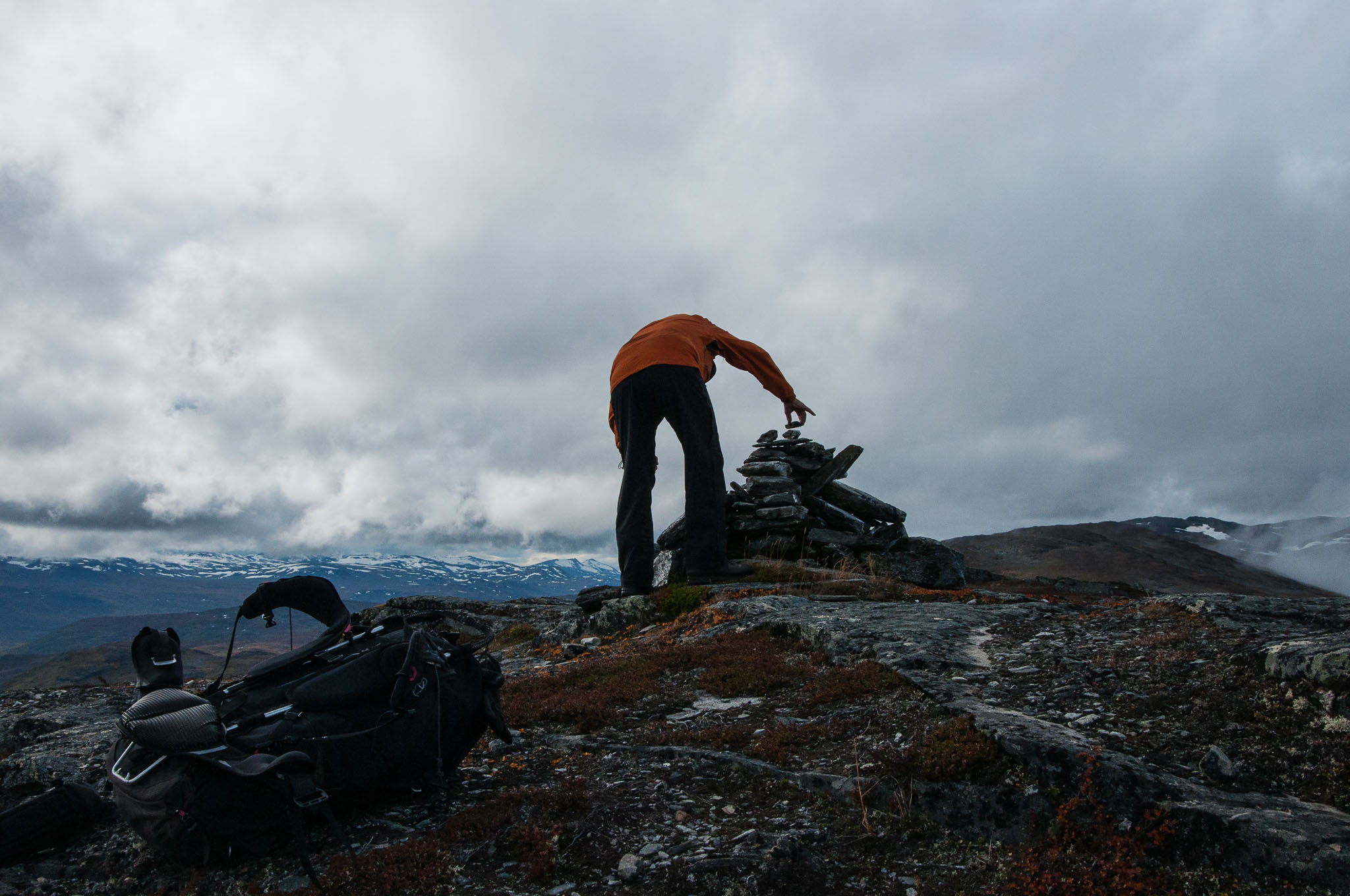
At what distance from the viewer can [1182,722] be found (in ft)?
13.5

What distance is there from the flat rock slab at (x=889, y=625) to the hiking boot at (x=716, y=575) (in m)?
1.83

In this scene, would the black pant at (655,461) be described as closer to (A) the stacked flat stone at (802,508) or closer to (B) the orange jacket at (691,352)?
(B) the orange jacket at (691,352)

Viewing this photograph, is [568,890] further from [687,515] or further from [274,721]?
[687,515]

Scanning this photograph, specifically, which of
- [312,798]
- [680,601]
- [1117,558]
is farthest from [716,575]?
[1117,558]

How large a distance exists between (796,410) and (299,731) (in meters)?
10.5

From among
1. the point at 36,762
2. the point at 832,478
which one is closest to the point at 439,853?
the point at 36,762

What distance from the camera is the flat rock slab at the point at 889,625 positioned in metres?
6.18

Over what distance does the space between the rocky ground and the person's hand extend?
6940 millimetres

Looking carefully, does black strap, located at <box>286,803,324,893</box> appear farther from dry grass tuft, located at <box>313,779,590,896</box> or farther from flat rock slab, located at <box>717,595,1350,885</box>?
flat rock slab, located at <box>717,595,1350,885</box>

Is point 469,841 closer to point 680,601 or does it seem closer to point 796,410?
point 680,601

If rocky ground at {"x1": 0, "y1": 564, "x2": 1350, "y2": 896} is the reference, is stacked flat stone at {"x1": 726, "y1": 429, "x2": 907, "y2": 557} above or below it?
above

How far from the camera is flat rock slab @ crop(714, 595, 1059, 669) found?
6180mm

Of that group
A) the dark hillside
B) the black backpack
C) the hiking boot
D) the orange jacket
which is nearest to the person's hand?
the orange jacket

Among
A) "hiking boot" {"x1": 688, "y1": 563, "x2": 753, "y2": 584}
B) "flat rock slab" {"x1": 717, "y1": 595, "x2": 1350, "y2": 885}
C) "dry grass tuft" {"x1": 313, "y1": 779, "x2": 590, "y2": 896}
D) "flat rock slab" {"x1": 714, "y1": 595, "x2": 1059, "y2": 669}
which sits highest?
"hiking boot" {"x1": 688, "y1": 563, "x2": 753, "y2": 584}
